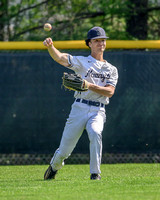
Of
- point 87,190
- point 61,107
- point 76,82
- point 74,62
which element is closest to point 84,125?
point 76,82

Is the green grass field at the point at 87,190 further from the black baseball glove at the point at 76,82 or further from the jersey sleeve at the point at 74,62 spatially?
the jersey sleeve at the point at 74,62

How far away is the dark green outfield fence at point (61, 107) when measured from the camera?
8617 millimetres

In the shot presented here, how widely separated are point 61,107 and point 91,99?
117 inches

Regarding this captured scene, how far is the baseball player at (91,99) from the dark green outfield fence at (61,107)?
2.79 metres

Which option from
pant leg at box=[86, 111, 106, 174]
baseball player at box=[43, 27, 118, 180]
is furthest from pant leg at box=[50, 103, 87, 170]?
pant leg at box=[86, 111, 106, 174]

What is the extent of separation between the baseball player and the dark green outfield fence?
110 inches

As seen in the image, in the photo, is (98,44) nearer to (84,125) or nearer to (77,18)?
(84,125)

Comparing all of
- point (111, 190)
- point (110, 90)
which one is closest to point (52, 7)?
point (110, 90)

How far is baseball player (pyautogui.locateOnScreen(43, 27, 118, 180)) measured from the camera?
5520mm

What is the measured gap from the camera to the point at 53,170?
5961 mm

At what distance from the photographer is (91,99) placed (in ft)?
18.7

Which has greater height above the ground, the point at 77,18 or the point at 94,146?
the point at 77,18

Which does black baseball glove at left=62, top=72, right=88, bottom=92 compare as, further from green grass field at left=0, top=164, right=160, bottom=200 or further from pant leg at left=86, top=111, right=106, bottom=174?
green grass field at left=0, top=164, right=160, bottom=200

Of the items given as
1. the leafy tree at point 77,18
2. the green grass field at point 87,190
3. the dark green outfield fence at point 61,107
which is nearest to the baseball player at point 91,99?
the green grass field at point 87,190
